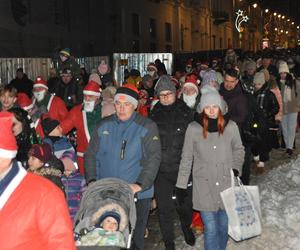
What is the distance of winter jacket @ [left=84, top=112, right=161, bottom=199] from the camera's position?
219 inches

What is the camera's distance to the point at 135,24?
3356 centimetres

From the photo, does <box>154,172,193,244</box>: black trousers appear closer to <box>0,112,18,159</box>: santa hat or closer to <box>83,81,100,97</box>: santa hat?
<box>83,81,100,97</box>: santa hat

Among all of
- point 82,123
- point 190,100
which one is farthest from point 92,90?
point 190,100

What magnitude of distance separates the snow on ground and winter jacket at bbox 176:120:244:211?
1264 mm

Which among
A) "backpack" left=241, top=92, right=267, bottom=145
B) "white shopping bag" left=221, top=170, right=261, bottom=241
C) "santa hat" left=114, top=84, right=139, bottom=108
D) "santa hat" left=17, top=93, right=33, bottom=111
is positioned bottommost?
"white shopping bag" left=221, top=170, right=261, bottom=241

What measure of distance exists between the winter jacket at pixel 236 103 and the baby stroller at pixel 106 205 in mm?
3676

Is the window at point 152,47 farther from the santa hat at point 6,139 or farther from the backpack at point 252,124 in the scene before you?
the santa hat at point 6,139

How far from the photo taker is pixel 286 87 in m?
12.5

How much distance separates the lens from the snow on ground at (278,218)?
273 inches

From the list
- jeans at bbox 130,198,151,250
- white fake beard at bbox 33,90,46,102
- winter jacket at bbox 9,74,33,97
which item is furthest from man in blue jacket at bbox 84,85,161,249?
winter jacket at bbox 9,74,33,97

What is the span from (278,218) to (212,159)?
84.8 inches

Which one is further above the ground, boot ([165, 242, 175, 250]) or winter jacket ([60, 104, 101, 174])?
winter jacket ([60, 104, 101, 174])

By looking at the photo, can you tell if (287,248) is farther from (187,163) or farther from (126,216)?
(126,216)

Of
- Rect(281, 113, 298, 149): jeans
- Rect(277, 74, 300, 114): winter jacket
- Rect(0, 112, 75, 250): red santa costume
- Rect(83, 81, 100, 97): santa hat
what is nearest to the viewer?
Rect(0, 112, 75, 250): red santa costume
